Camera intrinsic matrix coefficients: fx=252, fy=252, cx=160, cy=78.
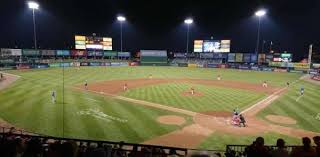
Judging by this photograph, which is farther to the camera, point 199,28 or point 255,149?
point 199,28

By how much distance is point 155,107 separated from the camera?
2736cm

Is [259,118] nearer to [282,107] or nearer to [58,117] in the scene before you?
[282,107]

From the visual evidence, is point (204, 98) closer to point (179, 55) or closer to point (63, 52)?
point (63, 52)

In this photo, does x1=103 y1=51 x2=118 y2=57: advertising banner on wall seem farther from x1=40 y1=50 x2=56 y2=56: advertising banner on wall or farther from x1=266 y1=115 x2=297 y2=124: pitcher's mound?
x1=266 y1=115 x2=297 y2=124: pitcher's mound

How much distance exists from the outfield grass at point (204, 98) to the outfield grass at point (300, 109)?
9.31ft

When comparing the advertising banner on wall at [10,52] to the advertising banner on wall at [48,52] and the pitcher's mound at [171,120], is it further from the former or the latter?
the pitcher's mound at [171,120]

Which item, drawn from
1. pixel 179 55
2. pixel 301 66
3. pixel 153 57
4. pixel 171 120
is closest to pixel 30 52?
pixel 153 57

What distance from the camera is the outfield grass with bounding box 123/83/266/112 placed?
93.4ft

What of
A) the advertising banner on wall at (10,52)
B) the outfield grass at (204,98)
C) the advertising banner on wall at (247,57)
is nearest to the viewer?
the outfield grass at (204,98)

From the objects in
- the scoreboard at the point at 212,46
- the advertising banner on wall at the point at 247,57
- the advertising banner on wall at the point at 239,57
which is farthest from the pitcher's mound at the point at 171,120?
the scoreboard at the point at 212,46

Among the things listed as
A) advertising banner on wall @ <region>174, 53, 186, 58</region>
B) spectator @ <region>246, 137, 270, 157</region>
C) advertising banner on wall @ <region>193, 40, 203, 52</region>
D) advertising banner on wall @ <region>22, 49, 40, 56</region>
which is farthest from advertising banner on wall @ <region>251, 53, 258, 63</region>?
spectator @ <region>246, 137, 270, 157</region>

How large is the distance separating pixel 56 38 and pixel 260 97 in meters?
70.8

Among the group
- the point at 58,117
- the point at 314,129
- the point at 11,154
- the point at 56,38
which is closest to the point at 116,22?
the point at 56,38

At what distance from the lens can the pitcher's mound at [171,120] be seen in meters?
22.4
